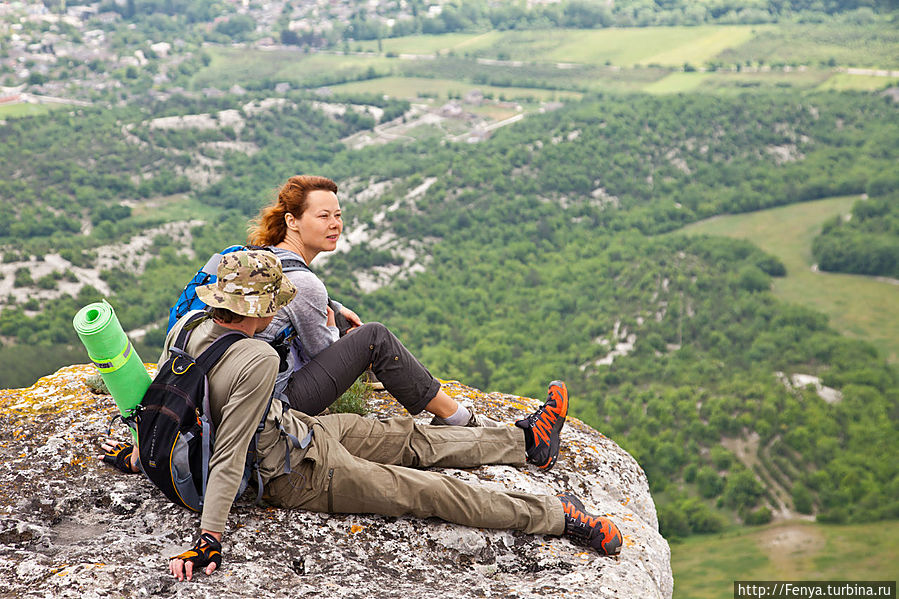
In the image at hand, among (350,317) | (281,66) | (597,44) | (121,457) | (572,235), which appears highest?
(597,44)

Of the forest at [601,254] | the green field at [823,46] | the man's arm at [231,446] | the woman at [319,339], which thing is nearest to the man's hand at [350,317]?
the woman at [319,339]

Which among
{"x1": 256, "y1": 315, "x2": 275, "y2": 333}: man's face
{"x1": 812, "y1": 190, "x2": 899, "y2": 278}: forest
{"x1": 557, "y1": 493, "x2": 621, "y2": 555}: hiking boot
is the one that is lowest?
{"x1": 812, "y1": 190, "x2": 899, "y2": 278}: forest

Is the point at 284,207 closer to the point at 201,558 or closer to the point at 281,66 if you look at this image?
the point at 201,558

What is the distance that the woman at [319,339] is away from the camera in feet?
17.6

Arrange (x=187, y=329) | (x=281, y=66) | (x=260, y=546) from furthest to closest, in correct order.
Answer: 1. (x=281, y=66)
2. (x=260, y=546)
3. (x=187, y=329)

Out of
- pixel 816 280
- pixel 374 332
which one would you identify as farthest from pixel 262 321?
pixel 816 280

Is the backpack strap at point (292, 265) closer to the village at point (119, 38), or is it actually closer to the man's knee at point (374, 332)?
the man's knee at point (374, 332)

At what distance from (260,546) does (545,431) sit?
248 cm

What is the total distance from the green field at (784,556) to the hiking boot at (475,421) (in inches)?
937

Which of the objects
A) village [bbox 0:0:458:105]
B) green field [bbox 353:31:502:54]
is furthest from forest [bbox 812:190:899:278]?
green field [bbox 353:31:502:54]

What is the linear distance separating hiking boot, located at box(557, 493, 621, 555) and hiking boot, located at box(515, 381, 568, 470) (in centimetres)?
84

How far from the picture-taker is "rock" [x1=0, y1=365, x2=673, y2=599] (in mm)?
4297

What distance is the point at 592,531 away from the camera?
5207mm

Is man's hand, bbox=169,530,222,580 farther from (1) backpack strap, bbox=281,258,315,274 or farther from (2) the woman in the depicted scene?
(1) backpack strap, bbox=281,258,315,274
